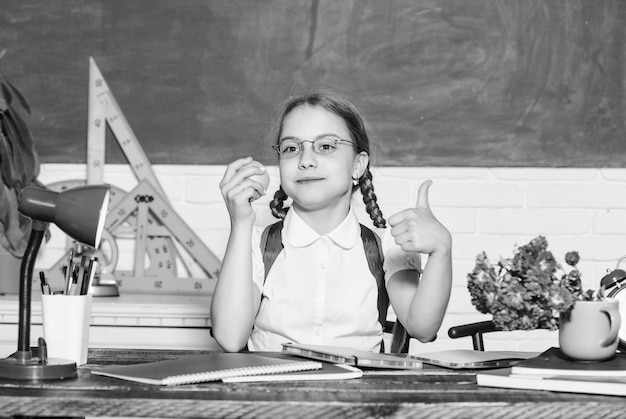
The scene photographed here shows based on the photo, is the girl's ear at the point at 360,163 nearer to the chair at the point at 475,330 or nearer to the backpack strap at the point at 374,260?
the backpack strap at the point at 374,260

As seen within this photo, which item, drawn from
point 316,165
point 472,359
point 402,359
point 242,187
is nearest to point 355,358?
point 402,359

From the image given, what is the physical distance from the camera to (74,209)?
1179 mm

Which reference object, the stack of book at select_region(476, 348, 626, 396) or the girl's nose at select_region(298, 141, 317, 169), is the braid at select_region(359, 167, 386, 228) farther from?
the stack of book at select_region(476, 348, 626, 396)

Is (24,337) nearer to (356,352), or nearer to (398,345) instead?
(356,352)

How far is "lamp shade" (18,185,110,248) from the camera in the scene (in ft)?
3.87

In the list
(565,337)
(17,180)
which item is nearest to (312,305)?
(565,337)

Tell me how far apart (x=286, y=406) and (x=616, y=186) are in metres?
1.72

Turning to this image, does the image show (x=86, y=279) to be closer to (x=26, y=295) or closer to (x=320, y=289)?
(x=26, y=295)

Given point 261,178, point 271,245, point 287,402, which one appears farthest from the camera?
point 271,245

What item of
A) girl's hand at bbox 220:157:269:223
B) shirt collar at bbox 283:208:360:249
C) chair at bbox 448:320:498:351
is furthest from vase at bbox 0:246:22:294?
chair at bbox 448:320:498:351

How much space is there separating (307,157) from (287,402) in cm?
73

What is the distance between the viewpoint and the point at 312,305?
171 centimetres

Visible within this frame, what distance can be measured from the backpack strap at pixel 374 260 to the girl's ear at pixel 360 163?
0.11 m

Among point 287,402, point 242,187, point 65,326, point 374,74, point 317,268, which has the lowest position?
point 287,402
